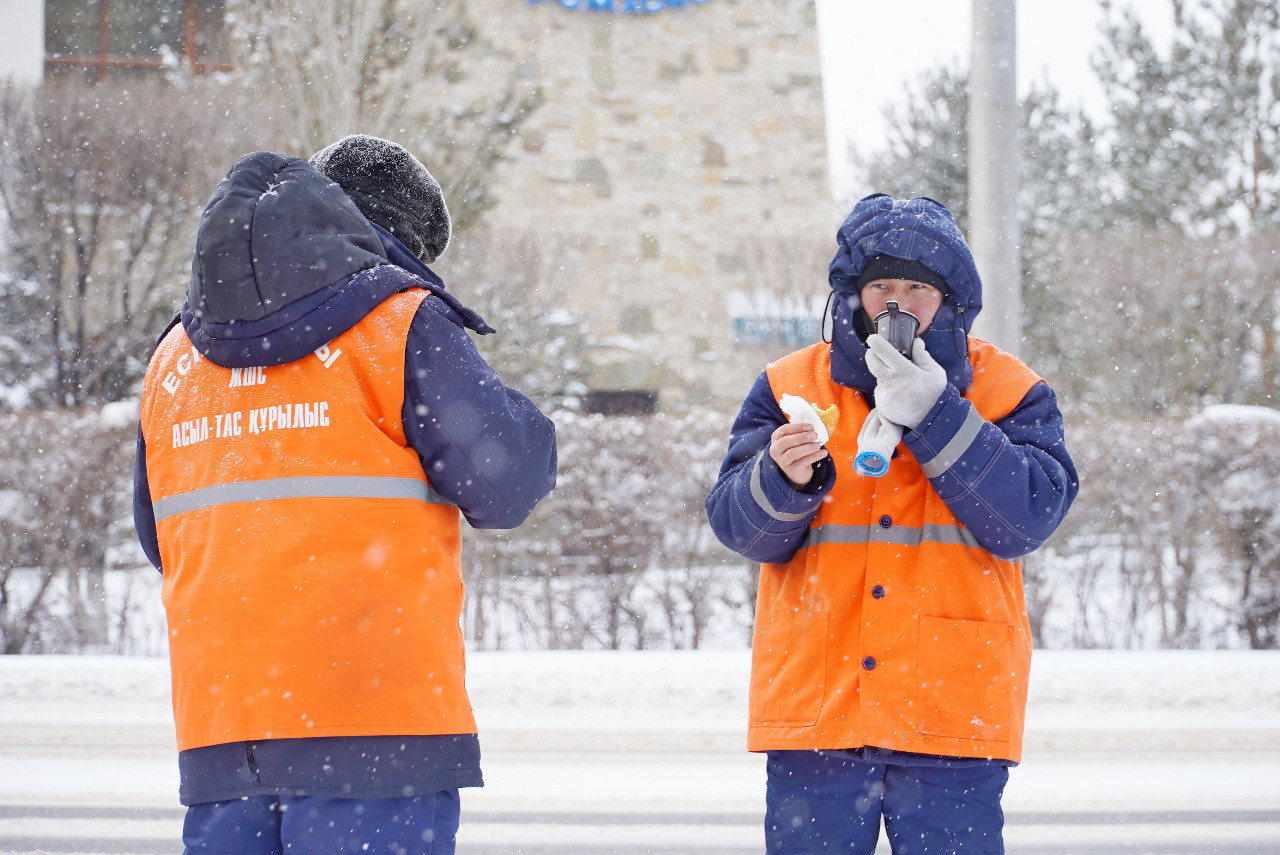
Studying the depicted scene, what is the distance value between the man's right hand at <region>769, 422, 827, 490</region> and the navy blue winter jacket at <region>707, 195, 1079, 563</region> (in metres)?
0.04

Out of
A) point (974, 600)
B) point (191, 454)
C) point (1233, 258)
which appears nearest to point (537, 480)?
point (191, 454)

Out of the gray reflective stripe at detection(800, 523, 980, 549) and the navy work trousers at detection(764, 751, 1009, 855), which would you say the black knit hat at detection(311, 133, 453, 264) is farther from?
the navy work trousers at detection(764, 751, 1009, 855)

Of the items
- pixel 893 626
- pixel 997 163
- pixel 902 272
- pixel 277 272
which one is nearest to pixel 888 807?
pixel 893 626

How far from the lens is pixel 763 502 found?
2.21 m

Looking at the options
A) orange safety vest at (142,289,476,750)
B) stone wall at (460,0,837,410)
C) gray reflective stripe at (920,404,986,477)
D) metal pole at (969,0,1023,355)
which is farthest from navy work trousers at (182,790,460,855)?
stone wall at (460,0,837,410)

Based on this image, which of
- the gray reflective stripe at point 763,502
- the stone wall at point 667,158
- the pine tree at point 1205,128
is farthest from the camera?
the pine tree at point 1205,128

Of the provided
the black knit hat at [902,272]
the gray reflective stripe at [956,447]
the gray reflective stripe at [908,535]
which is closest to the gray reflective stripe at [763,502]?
the gray reflective stripe at [908,535]

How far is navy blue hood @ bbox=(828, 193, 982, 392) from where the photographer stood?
2.30 m

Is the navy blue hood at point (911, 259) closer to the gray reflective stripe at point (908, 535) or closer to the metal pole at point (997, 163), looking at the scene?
the gray reflective stripe at point (908, 535)

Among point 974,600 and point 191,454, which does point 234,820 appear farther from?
point 974,600

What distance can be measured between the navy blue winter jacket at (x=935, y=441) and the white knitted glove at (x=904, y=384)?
0.02m

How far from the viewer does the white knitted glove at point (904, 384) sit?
2.17 m

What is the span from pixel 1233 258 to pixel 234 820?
11.8 m

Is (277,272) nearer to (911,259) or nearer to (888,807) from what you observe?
(911,259)
